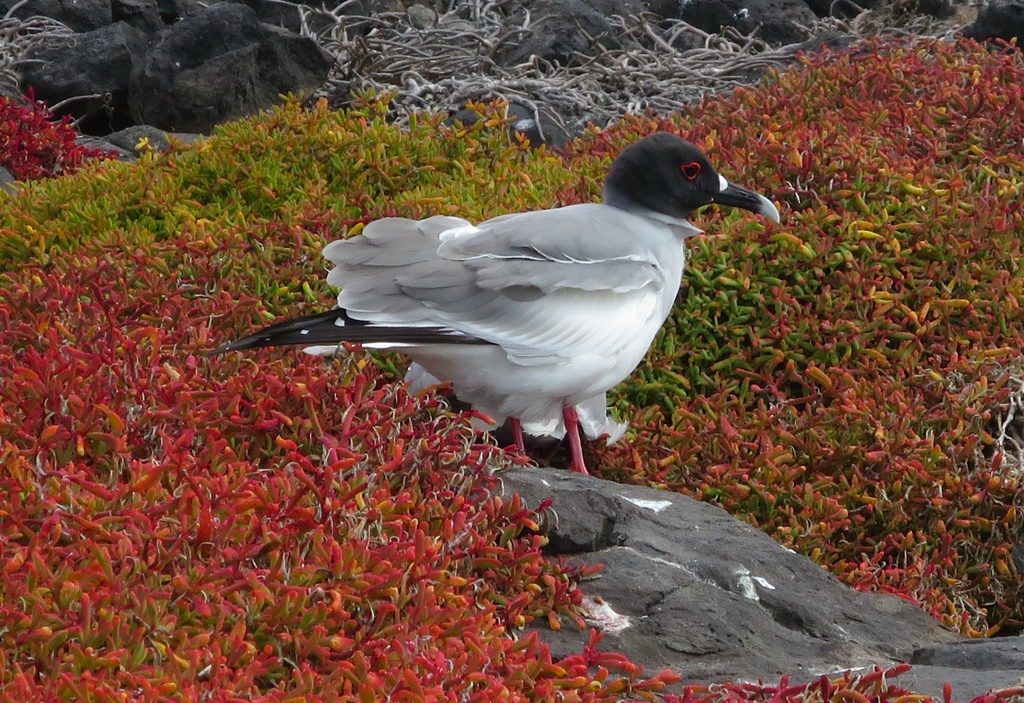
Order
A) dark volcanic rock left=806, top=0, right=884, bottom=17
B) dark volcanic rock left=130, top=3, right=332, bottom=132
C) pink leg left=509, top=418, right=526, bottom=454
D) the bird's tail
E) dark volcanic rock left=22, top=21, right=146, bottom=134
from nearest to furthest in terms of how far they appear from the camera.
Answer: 1. the bird's tail
2. pink leg left=509, top=418, right=526, bottom=454
3. dark volcanic rock left=130, top=3, right=332, bottom=132
4. dark volcanic rock left=22, top=21, right=146, bottom=134
5. dark volcanic rock left=806, top=0, right=884, bottom=17

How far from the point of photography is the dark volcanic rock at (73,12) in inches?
527

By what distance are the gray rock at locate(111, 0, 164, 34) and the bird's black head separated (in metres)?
8.67

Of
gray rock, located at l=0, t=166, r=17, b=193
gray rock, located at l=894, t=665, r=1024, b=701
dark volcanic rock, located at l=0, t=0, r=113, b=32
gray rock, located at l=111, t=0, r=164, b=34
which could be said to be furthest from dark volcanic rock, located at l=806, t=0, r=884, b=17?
gray rock, located at l=894, t=665, r=1024, b=701

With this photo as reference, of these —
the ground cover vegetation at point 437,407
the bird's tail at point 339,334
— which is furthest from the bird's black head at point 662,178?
the bird's tail at point 339,334

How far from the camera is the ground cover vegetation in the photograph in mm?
3480

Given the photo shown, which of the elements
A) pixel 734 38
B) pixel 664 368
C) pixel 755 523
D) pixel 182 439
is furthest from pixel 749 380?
pixel 734 38

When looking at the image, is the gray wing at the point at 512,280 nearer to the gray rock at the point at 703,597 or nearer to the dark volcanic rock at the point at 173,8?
the gray rock at the point at 703,597

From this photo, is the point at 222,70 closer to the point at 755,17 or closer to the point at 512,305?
the point at 755,17

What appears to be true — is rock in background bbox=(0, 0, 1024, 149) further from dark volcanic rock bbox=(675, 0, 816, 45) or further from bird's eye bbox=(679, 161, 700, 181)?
bird's eye bbox=(679, 161, 700, 181)

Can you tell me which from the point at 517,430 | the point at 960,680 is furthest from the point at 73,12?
the point at 960,680

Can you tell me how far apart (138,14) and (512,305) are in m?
9.44

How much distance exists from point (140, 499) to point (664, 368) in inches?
118

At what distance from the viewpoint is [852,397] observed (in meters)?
5.96

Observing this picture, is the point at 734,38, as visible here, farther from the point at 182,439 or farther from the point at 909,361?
the point at 182,439
